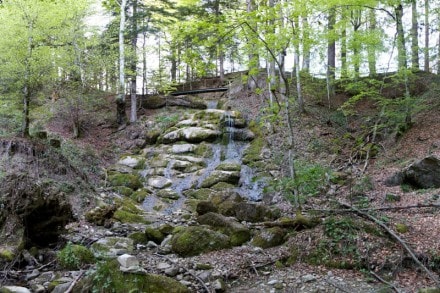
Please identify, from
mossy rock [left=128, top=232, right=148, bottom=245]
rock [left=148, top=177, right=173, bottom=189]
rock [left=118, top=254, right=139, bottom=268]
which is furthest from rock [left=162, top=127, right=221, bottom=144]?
rock [left=118, top=254, right=139, bottom=268]

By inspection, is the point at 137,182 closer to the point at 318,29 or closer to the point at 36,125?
the point at 36,125

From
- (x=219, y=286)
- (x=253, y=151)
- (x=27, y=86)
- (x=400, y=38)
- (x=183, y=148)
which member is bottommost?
(x=219, y=286)

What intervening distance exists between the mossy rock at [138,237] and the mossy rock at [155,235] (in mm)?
86

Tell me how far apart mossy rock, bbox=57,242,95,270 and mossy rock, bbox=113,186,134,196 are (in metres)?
5.37

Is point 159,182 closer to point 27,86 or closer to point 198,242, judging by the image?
point 27,86

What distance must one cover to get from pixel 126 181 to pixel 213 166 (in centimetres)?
352

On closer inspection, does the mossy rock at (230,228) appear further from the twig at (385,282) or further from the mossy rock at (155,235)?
the twig at (385,282)

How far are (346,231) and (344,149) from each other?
7.81 metres

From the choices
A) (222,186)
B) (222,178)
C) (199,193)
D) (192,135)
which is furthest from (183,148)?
(199,193)

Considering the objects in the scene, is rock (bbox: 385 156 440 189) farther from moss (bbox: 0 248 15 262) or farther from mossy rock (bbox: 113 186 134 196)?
moss (bbox: 0 248 15 262)

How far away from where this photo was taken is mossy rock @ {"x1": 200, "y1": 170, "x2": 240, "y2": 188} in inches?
475

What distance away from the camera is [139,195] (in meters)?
11.1

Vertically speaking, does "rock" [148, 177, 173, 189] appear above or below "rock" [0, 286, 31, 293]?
above

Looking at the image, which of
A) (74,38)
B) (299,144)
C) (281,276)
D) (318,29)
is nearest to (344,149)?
(299,144)
